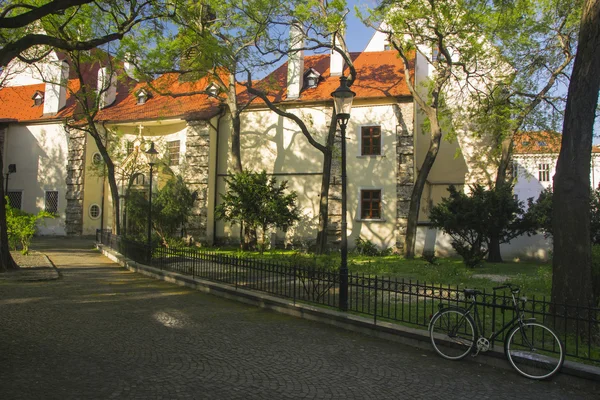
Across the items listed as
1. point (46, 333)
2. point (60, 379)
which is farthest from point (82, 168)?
point (60, 379)

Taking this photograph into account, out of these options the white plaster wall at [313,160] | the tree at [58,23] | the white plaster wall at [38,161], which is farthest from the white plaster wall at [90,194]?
the tree at [58,23]

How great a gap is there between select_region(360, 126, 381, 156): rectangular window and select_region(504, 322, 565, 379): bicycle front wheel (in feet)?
62.4

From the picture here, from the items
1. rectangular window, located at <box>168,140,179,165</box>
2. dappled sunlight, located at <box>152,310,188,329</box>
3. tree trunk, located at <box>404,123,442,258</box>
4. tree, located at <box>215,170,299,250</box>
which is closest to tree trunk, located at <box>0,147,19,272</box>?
dappled sunlight, located at <box>152,310,188,329</box>

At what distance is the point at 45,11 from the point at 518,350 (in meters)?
11.0

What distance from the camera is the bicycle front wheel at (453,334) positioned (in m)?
6.20

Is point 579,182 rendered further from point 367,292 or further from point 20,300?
point 20,300

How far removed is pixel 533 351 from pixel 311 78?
23.0m

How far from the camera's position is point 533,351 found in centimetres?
592

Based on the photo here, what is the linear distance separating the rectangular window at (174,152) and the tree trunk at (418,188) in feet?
49.4

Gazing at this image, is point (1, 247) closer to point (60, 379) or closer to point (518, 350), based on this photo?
point (60, 379)

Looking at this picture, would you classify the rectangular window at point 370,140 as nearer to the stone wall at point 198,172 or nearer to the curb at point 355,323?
the stone wall at point 198,172

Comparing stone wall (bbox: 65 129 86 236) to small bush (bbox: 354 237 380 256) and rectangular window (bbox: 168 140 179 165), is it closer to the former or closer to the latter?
rectangular window (bbox: 168 140 179 165)

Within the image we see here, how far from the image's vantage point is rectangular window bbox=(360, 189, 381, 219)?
80.2ft

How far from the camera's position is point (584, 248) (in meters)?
6.75
